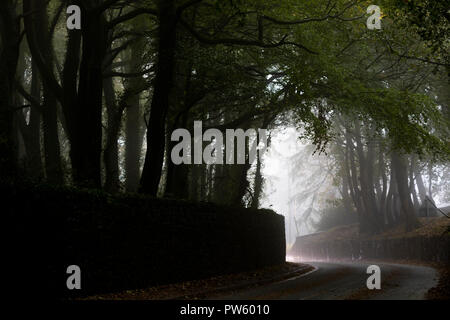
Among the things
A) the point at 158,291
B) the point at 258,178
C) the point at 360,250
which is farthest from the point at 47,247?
the point at 360,250

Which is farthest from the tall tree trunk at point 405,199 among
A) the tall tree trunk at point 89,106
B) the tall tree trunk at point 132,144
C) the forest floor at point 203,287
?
the tall tree trunk at point 89,106

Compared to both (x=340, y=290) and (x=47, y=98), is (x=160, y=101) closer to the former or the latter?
(x=47, y=98)

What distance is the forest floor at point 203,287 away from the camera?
12.0 metres

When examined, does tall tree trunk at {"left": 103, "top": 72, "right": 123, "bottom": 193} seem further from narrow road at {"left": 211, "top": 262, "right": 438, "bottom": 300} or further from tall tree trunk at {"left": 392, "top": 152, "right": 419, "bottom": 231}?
tall tree trunk at {"left": 392, "top": 152, "right": 419, "bottom": 231}

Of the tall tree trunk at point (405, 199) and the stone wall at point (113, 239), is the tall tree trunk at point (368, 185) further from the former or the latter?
the stone wall at point (113, 239)

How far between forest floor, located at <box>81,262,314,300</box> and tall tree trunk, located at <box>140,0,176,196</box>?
312 cm

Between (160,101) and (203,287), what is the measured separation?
5.76m

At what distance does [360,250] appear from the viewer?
1458 inches

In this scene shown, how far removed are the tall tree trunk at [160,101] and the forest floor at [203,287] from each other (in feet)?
10.2

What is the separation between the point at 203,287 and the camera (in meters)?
14.3

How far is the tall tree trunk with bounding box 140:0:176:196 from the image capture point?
15.4 meters

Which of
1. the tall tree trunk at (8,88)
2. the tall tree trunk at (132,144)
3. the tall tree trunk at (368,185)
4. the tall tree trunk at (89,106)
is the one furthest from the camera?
the tall tree trunk at (368,185)

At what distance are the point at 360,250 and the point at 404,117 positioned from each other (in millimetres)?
21147
